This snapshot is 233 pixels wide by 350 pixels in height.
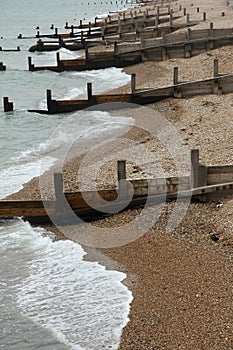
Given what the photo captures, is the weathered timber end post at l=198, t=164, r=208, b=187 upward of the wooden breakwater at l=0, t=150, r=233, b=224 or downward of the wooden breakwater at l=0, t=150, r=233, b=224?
upward

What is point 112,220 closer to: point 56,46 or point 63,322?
point 63,322

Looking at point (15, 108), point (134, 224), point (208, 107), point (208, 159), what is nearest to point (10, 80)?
point (15, 108)

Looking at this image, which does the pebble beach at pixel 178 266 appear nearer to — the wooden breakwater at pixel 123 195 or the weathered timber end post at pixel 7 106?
the wooden breakwater at pixel 123 195

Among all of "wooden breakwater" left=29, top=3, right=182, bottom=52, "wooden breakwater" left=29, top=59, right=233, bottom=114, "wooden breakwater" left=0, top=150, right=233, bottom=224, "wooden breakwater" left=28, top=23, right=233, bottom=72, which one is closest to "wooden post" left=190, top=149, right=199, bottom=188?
"wooden breakwater" left=0, top=150, right=233, bottom=224

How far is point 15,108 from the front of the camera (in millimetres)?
Result: 27359

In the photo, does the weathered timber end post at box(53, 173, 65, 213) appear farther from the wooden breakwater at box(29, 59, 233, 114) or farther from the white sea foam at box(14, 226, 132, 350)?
the wooden breakwater at box(29, 59, 233, 114)

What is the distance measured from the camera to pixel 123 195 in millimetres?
Answer: 11703

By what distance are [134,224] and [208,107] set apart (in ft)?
32.8

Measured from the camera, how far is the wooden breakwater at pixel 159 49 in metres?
30.5

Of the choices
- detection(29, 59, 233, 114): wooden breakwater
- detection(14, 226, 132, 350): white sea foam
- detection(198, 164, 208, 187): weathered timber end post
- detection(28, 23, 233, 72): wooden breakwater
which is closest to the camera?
detection(14, 226, 132, 350): white sea foam

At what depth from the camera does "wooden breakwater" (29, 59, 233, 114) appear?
843 inches

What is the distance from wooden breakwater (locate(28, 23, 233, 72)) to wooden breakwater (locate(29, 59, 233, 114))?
27.1 ft

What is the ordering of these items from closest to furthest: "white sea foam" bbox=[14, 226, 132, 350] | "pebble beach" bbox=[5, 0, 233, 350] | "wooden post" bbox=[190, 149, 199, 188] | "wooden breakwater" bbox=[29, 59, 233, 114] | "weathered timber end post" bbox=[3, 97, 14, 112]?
"pebble beach" bbox=[5, 0, 233, 350] < "white sea foam" bbox=[14, 226, 132, 350] < "wooden post" bbox=[190, 149, 199, 188] < "wooden breakwater" bbox=[29, 59, 233, 114] < "weathered timber end post" bbox=[3, 97, 14, 112]

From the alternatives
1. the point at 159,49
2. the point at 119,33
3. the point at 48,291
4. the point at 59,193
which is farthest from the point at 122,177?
the point at 119,33
